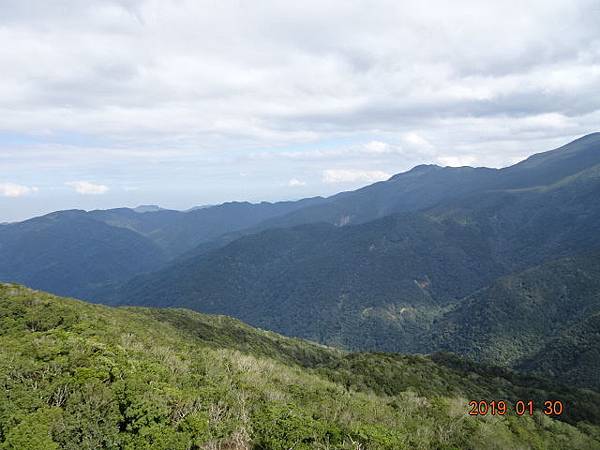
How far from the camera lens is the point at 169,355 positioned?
127 ft

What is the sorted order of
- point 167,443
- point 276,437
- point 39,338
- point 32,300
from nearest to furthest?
point 167,443 < point 276,437 < point 39,338 < point 32,300

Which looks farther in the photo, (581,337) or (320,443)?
(581,337)

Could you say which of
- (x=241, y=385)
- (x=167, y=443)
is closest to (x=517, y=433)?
(x=241, y=385)

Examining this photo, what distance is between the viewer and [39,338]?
116 feet

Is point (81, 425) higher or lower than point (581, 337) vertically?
higher

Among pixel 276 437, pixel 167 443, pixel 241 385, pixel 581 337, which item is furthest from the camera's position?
pixel 581 337

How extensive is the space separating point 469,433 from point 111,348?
2878 centimetres

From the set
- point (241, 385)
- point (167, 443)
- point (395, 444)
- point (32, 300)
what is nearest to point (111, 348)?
point (241, 385)

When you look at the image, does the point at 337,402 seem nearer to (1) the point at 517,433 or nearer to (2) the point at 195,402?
(2) the point at 195,402

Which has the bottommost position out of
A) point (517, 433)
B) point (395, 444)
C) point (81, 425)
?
point (517, 433)

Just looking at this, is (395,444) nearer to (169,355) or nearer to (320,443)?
(320,443)

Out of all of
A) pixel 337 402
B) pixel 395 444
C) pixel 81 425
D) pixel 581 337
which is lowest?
pixel 581 337

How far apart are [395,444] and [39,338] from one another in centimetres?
3004

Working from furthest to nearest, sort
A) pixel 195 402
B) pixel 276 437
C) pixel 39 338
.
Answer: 1. pixel 39 338
2. pixel 195 402
3. pixel 276 437
